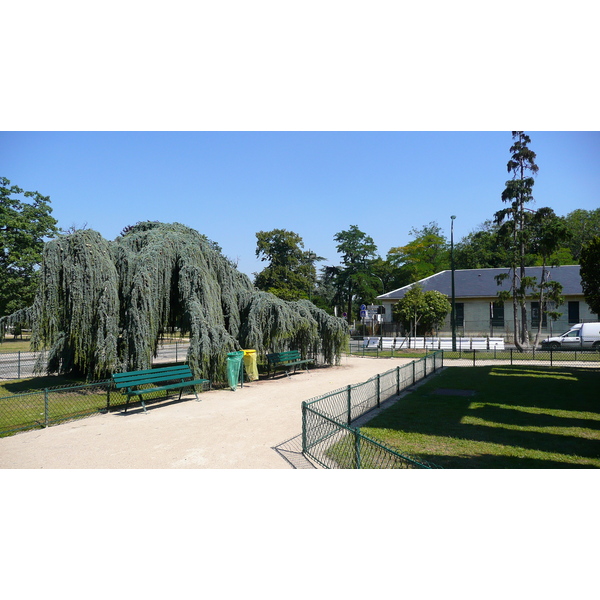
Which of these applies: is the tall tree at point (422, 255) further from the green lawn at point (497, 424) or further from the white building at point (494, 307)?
the green lawn at point (497, 424)

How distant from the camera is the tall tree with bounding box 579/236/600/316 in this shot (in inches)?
627

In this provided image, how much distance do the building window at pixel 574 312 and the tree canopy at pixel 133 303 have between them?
32041 mm

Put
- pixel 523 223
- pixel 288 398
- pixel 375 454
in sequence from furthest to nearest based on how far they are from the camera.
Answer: pixel 523 223
pixel 288 398
pixel 375 454

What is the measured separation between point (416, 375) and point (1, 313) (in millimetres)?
41410

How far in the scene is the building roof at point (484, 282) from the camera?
1492 inches

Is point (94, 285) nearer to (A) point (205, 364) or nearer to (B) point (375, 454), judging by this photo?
(A) point (205, 364)

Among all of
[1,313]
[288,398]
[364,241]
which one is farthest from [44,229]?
[288,398]

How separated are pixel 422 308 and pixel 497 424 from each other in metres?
28.4

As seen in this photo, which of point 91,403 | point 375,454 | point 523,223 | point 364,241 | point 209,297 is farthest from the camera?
point 364,241

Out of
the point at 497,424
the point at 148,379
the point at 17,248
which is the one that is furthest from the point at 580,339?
the point at 17,248

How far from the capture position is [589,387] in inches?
554

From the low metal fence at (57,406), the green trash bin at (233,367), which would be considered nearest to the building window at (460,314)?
the green trash bin at (233,367)

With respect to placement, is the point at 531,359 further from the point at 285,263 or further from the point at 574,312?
the point at 285,263

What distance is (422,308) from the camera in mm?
36812
